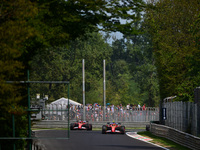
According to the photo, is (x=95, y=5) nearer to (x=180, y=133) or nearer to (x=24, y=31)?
(x=24, y=31)

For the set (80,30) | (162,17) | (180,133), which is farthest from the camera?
(162,17)

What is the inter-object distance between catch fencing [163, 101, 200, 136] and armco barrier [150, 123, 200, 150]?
0.32m

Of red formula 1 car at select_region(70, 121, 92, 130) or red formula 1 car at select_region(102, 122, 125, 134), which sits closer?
red formula 1 car at select_region(102, 122, 125, 134)

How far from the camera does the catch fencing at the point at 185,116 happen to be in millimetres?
20609

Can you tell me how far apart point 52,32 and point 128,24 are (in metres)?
1.94

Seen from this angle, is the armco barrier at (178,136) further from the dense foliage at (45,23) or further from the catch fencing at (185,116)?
the dense foliage at (45,23)

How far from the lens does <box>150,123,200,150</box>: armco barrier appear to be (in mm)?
19422

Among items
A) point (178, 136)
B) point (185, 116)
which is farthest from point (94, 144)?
point (185, 116)

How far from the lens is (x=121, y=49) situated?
4619 inches

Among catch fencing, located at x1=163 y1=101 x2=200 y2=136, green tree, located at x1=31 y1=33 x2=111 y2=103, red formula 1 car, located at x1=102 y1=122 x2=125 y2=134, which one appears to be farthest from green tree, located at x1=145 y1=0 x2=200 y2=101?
green tree, located at x1=31 y1=33 x2=111 y2=103

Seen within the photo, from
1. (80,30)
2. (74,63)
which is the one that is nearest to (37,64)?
(74,63)

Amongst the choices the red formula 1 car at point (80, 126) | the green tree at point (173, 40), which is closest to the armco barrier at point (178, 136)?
the red formula 1 car at point (80, 126)

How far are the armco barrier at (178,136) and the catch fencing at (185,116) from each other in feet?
1.06

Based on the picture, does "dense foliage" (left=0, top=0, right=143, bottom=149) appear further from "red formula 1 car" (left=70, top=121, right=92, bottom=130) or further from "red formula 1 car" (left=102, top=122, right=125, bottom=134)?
"red formula 1 car" (left=70, top=121, right=92, bottom=130)
